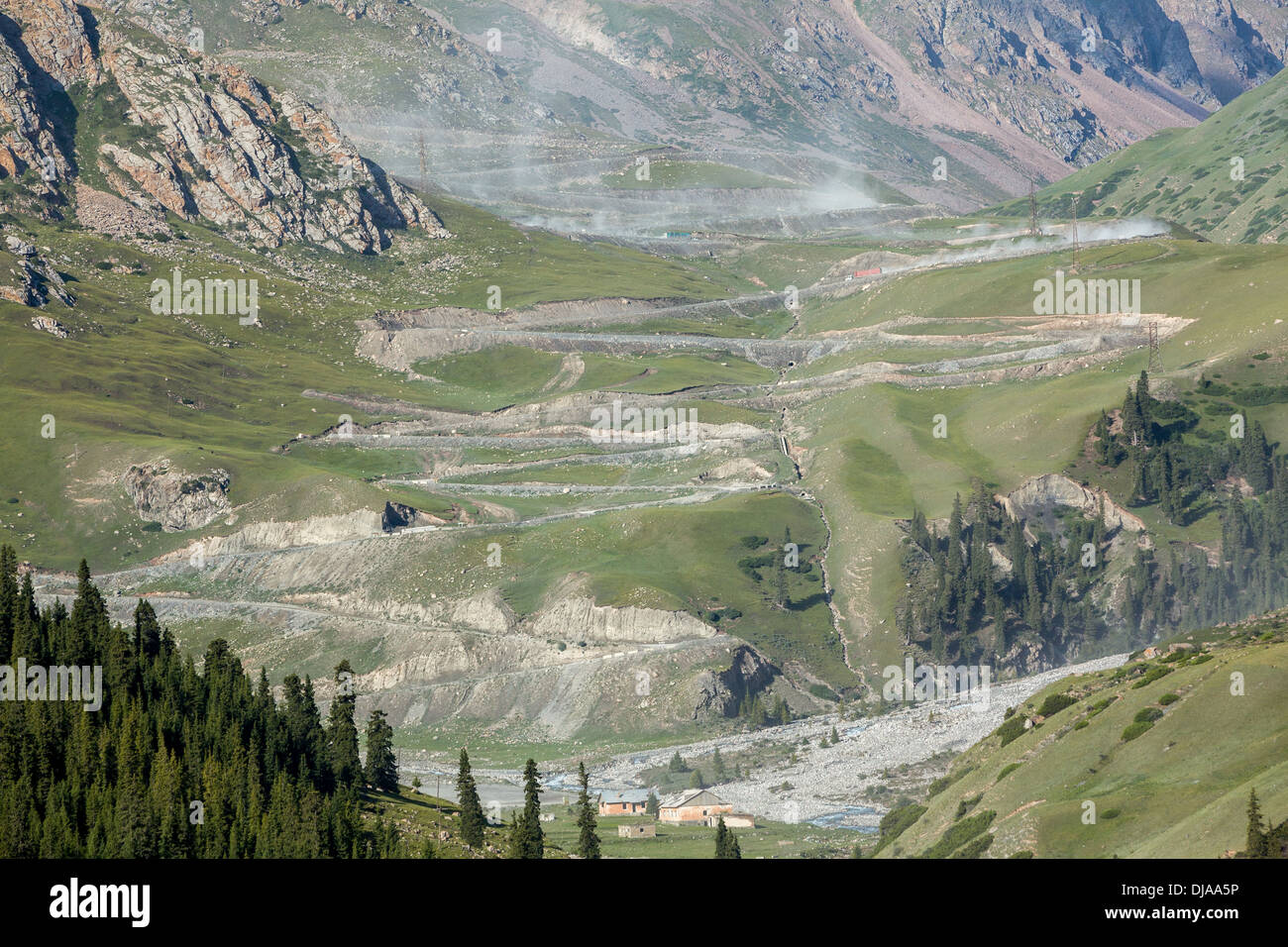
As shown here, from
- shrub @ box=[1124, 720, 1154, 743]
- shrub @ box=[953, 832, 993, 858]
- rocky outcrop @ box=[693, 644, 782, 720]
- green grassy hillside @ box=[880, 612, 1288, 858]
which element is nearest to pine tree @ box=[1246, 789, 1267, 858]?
green grassy hillside @ box=[880, 612, 1288, 858]

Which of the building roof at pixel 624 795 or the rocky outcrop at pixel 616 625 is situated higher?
the rocky outcrop at pixel 616 625

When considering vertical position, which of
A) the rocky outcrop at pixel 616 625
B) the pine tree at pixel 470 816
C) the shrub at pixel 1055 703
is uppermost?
the rocky outcrop at pixel 616 625

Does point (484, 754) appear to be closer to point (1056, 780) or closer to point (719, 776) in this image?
point (719, 776)

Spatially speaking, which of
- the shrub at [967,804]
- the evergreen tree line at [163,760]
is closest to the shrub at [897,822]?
the shrub at [967,804]

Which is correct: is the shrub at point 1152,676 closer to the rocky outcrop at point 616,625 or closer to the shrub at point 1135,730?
the shrub at point 1135,730

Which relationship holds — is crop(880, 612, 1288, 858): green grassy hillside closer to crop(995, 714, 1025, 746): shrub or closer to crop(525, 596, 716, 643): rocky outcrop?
crop(995, 714, 1025, 746): shrub

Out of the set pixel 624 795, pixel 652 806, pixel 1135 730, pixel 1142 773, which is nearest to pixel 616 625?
pixel 624 795

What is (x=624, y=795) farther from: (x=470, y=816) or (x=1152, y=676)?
(x=1152, y=676)
